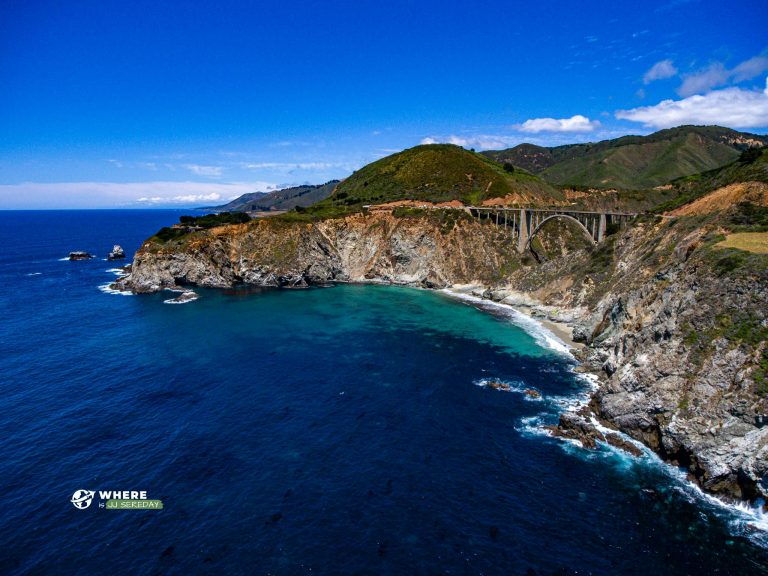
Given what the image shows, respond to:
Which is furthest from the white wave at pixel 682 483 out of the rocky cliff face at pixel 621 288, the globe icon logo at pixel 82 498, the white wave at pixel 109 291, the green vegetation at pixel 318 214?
the green vegetation at pixel 318 214

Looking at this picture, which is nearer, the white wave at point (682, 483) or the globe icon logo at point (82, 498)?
the white wave at point (682, 483)

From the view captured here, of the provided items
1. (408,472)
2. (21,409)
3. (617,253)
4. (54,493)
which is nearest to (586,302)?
(617,253)

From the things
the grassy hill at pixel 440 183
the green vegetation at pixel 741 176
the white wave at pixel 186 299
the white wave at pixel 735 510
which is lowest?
the white wave at pixel 735 510

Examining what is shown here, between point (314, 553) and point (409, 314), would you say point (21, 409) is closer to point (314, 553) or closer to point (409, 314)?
point (314, 553)

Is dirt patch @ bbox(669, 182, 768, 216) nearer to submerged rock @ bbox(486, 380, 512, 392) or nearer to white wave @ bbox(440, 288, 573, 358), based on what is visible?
white wave @ bbox(440, 288, 573, 358)

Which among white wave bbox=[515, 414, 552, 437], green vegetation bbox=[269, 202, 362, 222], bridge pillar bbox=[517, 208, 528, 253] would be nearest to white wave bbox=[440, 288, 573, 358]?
white wave bbox=[515, 414, 552, 437]

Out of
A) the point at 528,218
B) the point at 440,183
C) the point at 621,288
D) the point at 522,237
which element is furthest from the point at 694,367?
the point at 440,183

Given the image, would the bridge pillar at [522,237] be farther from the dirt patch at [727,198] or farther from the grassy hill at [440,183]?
the dirt patch at [727,198]
